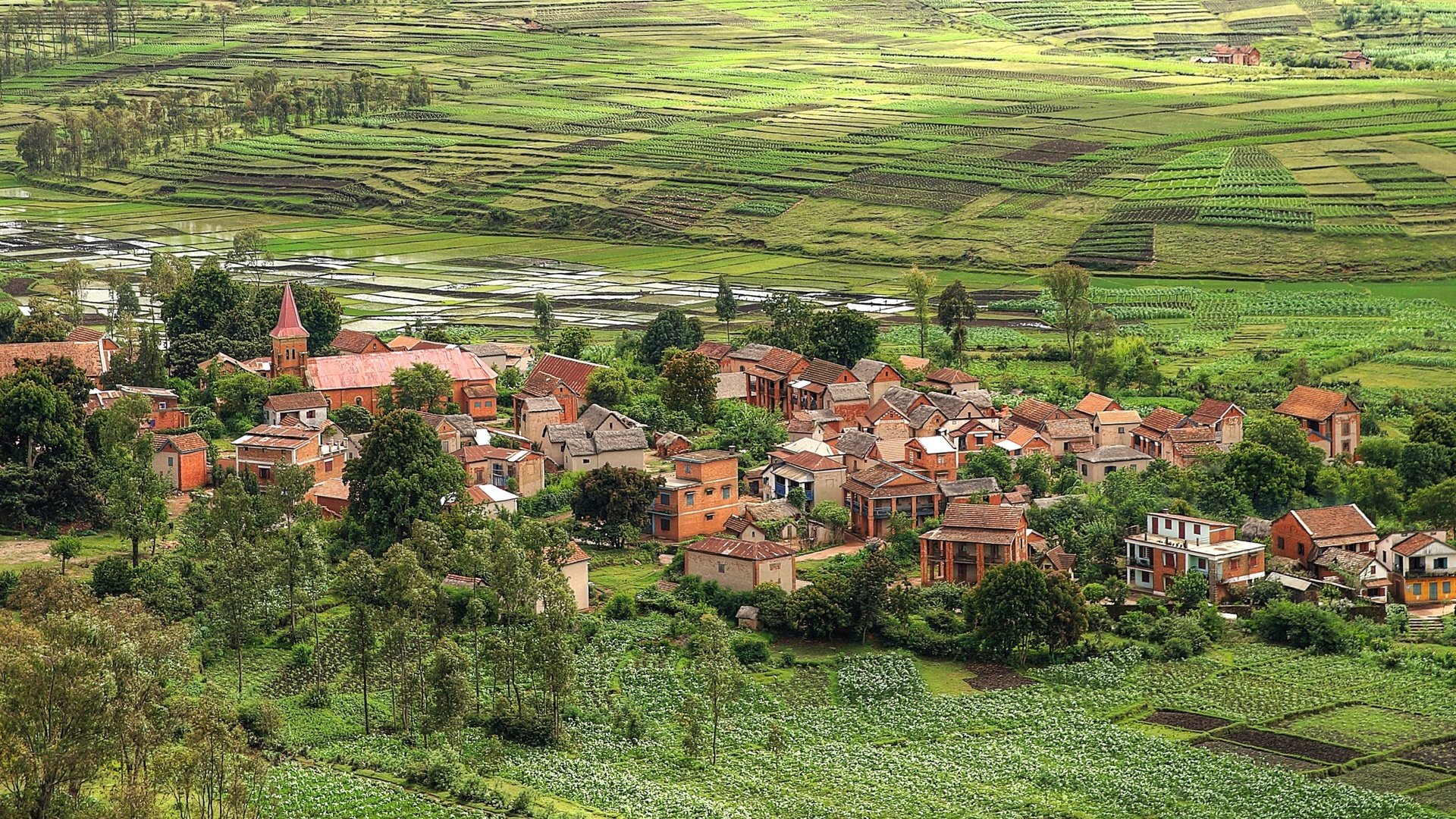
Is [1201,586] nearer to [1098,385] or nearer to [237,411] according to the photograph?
[1098,385]

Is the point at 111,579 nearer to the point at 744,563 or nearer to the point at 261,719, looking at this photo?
the point at 261,719

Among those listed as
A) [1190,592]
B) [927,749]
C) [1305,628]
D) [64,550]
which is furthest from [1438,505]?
[64,550]

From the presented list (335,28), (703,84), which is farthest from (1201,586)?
(335,28)

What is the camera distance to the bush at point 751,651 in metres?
40.1

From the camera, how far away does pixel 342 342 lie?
6600 centimetres

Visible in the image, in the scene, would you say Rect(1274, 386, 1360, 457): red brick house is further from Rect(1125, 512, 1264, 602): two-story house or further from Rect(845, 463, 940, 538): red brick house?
Rect(845, 463, 940, 538): red brick house

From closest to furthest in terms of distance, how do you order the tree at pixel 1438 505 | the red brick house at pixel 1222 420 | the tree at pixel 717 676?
the tree at pixel 717 676
the tree at pixel 1438 505
the red brick house at pixel 1222 420

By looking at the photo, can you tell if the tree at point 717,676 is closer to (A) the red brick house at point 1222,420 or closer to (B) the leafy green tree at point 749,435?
(B) the leafy green tree at point 749,435

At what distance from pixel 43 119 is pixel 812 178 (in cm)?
6018

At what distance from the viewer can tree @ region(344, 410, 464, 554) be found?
4650 centimetres

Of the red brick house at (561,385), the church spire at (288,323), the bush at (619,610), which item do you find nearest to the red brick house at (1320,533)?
the bush at (619,610)

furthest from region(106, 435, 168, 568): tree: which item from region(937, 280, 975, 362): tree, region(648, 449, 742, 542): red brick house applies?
region(937, 280, 975, 362): tree

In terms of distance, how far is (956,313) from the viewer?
2876 inches

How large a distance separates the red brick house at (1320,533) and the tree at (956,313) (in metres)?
25.4
